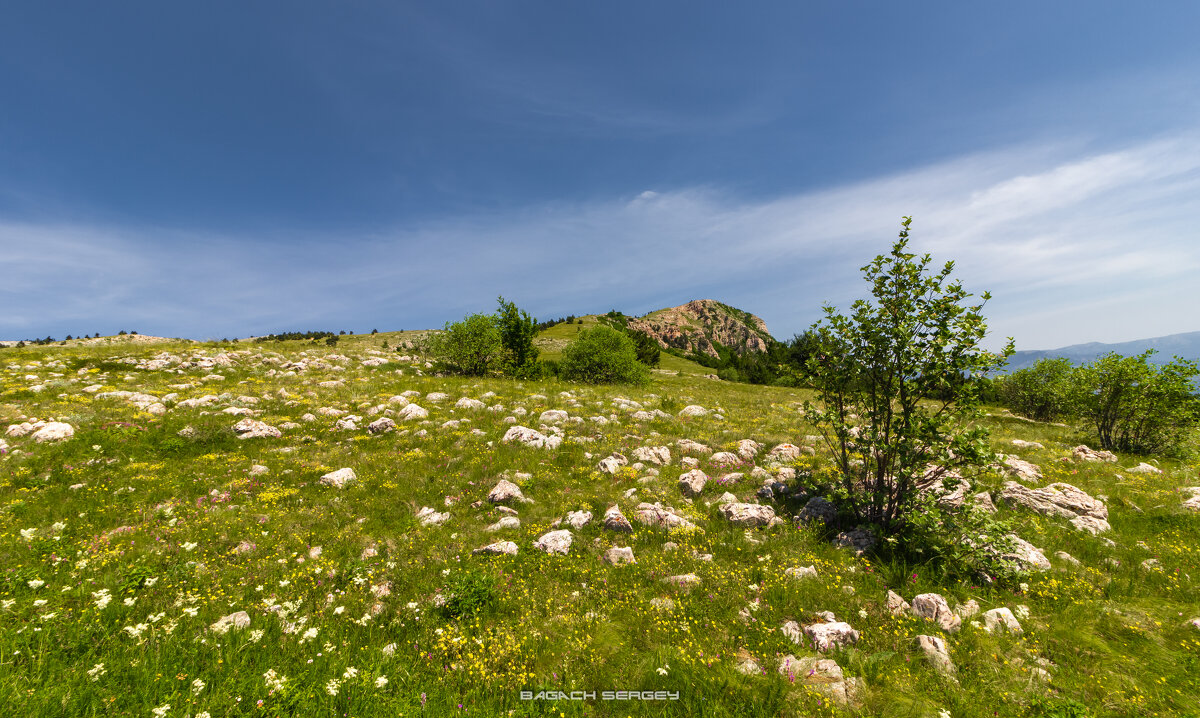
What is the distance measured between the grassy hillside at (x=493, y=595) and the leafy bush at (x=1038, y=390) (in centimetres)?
2280

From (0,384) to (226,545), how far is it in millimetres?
20305

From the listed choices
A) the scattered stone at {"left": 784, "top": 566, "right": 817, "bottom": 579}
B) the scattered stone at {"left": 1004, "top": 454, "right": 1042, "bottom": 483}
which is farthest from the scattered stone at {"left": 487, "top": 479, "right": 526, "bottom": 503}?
the scattered stone at {"left": 1004, "top": 454, "right": 1042, "bottom": 483}

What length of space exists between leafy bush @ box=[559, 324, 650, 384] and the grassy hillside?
761 inches

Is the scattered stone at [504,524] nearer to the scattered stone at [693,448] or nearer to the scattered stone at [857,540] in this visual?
the scattered stone at [693,448]

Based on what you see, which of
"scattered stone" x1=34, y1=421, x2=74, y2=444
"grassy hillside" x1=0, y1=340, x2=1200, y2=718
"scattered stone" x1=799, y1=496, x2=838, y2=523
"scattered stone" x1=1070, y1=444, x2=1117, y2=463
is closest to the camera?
"grassy hillside" x1=0, y1=340, x2=1200, y2=718

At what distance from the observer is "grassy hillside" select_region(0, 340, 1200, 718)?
4938 mm

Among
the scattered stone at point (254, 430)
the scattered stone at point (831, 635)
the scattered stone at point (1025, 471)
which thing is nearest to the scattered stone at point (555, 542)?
the scattered stone at point (831, 635)

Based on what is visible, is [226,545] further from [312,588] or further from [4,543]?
[4,543]

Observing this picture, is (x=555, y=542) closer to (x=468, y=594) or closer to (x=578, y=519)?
(x=578, y=519)

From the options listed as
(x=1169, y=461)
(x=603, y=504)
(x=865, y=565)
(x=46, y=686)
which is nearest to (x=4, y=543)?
(x=46, y=686)

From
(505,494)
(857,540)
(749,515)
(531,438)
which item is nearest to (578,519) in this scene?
(505,494)

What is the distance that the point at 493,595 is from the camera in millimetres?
6918

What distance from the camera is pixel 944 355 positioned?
26.4 feet

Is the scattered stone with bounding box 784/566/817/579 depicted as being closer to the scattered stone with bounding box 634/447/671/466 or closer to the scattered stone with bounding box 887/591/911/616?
the scattered stone with bounding box 887/591/911/616
